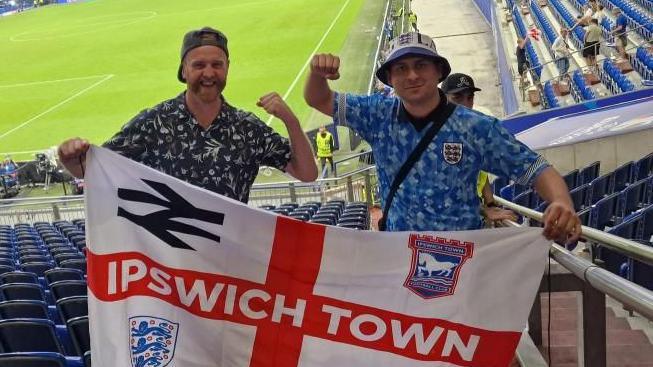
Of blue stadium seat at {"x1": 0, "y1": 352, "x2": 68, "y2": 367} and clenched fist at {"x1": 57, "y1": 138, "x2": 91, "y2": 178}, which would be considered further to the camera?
blue stadium seat at {"x1": 0, "y1": 352, "x2": 68, "y2": 367}

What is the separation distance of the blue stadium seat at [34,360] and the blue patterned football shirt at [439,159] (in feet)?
4.86

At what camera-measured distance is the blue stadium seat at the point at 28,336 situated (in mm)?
3691

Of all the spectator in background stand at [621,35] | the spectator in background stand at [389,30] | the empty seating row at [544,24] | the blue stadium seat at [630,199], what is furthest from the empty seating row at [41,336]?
the spectator in background stand at [389,30]

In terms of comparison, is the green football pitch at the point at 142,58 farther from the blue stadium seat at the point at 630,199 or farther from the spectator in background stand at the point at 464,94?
the spectator in background stand at the point at 464,94

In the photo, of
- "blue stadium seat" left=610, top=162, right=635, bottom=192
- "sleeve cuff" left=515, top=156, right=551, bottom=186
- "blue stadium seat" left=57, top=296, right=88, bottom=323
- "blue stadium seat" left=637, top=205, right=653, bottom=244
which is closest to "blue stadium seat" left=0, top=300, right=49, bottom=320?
"blue stadium seat" left=57, top=296, right=88, bottom=323

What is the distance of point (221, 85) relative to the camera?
2.66m

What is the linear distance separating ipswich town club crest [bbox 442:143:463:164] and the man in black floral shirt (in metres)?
0.57

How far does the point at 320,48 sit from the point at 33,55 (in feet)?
56.0

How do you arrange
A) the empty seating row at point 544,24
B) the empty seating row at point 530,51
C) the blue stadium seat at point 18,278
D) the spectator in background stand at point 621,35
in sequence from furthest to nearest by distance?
the empty seating row at point 544,24 < the empty seating row at point 530,51 < the spectator in background stand at point 621,35 < the blue stadium seat at point 18,278

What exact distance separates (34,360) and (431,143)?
185 cm

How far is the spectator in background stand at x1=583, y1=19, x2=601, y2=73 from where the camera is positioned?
15.1m

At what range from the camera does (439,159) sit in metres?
2.50

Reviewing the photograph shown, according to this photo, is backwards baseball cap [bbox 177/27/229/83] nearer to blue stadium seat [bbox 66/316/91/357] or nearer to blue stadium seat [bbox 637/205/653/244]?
blue stadium seat [bbox 66/316/91/357]

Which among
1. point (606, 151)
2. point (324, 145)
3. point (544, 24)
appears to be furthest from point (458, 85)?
point (544, 24)
